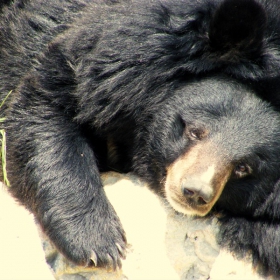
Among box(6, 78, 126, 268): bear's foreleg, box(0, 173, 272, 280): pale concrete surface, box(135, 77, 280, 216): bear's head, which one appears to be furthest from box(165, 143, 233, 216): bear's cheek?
box(6, 78, 126, 268): bear's foreleg

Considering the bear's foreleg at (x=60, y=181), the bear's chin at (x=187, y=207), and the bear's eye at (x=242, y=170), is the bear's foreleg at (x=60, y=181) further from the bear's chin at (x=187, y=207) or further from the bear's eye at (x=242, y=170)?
the bear's eye at (x=242, y=170)

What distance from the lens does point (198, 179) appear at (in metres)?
3.95

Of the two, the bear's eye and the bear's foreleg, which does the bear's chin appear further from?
the bear's foreleg

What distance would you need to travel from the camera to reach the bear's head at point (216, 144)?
4078 millimetres

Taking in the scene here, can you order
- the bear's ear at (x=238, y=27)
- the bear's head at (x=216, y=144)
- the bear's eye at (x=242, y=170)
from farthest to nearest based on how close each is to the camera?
the bear's eye at (x=242, y=170)
the bear's head at (x=216, y=144)
the bear's ear at (x=238, y=27)

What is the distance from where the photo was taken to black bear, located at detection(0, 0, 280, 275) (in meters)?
4.13

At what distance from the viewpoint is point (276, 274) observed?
4.41 m

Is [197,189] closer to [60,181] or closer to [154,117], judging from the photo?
[154,117]

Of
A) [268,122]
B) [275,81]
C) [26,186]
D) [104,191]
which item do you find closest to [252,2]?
[275,81]

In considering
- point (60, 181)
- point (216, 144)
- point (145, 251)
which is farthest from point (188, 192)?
point (60, 181)

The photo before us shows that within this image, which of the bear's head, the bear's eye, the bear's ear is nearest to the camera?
the bear's ear

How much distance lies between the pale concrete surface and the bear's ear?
1.37 meters

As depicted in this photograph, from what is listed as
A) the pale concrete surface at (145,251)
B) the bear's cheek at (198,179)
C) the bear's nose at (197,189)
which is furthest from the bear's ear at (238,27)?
the pale concrete surface at (145,251)

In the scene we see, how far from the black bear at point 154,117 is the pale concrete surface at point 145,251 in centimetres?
10
